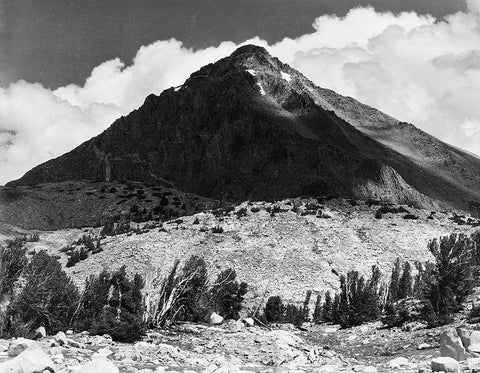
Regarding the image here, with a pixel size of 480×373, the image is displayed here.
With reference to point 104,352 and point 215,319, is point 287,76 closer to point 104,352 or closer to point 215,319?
point 215,319

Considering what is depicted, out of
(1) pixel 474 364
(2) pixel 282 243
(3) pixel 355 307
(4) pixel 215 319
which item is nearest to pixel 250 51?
(2) pixel 282 243

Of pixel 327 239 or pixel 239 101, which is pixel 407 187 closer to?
pixel 239 101

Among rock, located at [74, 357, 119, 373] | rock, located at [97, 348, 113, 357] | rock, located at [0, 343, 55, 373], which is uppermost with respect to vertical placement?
rock, located at [74, 357, 119, 373]

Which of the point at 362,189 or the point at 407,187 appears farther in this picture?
the point at 407,187

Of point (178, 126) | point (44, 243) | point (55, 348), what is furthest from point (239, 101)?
point (55, 348)

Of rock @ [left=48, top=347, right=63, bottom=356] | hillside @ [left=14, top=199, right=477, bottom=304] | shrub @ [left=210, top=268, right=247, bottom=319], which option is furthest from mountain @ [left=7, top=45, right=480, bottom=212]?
rock @ [left=48, top=347, right=63, bottom=356]

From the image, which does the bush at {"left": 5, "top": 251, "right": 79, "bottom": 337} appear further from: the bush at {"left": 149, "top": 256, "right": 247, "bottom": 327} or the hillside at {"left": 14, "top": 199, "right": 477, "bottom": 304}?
the hillside at {"left": 14, "top": 199, "right": 477, "bottom": 304}
